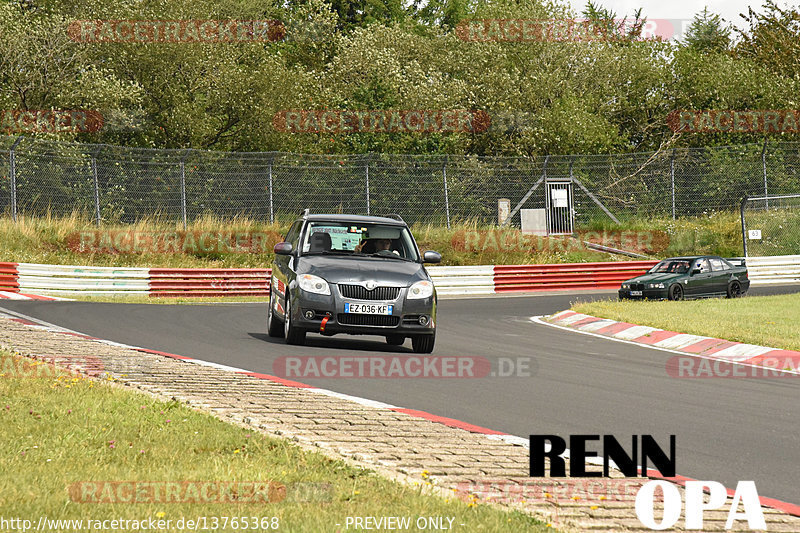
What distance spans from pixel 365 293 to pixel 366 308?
19 centimetres

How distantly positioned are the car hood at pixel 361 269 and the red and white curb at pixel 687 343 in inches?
171

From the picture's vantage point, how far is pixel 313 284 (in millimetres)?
12422

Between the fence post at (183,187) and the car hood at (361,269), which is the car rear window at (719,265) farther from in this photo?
the fence post at (183,187)

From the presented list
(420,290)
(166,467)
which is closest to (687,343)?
(420,290)

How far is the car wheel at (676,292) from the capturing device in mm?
24344

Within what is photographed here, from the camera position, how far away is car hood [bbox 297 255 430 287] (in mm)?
12461

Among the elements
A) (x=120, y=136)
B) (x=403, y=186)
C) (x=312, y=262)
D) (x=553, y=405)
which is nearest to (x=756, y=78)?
(x=403, y=186)

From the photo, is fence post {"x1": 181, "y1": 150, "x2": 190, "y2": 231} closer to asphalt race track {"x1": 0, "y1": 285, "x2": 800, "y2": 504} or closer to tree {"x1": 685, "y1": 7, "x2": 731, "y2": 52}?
asphalt race track {"x1": 0, "y1": 285, "x2": 800, "y2": 504}

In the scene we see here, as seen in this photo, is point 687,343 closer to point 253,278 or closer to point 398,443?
point 398,443

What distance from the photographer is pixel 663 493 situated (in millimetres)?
5465

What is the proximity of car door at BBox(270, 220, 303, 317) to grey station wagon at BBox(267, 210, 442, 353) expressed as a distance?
16mm

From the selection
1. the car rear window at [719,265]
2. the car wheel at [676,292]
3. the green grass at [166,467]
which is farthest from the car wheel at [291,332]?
the car rear window at [719,265]

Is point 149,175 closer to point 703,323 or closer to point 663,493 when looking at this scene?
point 703,323

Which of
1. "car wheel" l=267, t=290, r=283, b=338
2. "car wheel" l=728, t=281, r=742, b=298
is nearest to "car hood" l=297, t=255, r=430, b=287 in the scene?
"car wheel" l=267, t=290, r=283, b=338
